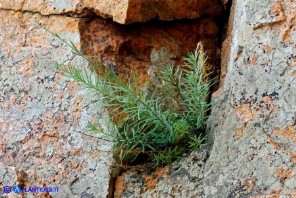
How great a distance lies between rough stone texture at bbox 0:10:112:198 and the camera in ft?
5.29

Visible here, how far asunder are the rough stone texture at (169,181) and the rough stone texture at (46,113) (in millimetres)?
50

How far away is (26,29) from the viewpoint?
176cm

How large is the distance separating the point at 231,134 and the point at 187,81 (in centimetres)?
19

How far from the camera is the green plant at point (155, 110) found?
1.54m

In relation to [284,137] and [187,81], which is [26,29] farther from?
[284,137]

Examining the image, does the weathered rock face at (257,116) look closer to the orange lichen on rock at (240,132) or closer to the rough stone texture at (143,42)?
the orange lichen on rock at (240,132)

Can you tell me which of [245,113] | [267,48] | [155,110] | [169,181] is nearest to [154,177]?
[169,181]

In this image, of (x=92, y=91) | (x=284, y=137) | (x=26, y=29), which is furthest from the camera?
(x=26, y=29)

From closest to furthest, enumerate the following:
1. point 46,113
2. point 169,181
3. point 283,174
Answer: point 283,174 → point 169,181 → point 46,113

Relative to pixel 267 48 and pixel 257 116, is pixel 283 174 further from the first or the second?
pixel 267 48

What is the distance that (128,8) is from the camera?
1.64 meters

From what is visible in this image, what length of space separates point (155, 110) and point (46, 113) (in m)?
0.30

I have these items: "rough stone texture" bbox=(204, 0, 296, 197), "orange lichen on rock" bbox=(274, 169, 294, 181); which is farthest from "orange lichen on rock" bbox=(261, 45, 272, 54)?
"orange lichen on rock" bbox=(274, 169, 294, 181)

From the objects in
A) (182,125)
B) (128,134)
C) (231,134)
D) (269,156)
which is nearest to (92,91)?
(128,134)
